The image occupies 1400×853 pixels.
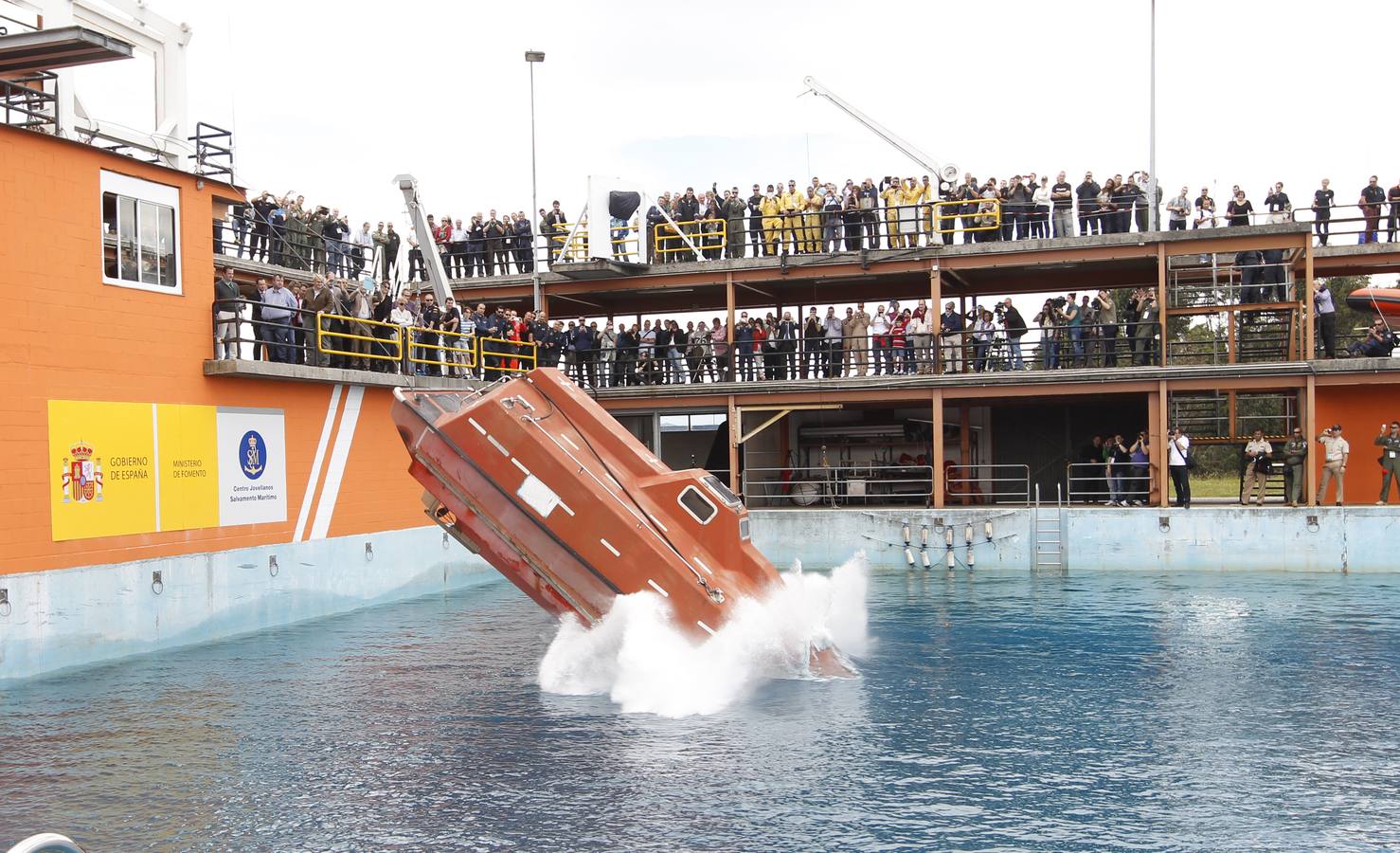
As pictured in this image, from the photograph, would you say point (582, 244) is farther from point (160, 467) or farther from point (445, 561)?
point (160, 467)

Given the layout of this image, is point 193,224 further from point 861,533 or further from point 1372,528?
point 1372,528

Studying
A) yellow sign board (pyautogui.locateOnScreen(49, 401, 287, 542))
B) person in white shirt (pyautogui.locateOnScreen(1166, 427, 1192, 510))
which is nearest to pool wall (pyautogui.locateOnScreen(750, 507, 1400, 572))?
person in white shirt (pyautogui.locateOnScreen(1166, 427, 1192, 510))

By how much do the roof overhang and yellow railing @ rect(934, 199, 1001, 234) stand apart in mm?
17082

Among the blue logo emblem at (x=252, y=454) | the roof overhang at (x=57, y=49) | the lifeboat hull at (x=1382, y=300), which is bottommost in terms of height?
the blue logo emblem at (x=252, y=454)

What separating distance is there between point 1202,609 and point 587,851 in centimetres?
1354

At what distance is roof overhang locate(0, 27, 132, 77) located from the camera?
15.9m

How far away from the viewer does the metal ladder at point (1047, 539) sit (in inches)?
985

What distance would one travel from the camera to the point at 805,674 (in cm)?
1357

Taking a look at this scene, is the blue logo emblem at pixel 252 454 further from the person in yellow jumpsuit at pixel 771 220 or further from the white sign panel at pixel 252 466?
the person in yellow jumpsuit at pixel 771 220

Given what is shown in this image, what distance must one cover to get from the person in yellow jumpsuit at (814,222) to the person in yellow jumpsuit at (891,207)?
59.7 inches

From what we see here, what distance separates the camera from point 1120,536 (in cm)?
2480

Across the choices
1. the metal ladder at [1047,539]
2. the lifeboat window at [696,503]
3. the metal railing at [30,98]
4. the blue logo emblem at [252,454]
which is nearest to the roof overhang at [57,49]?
the metal railing at [30,98]

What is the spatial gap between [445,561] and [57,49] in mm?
11494

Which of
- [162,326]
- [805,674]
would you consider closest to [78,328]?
[162,326]
